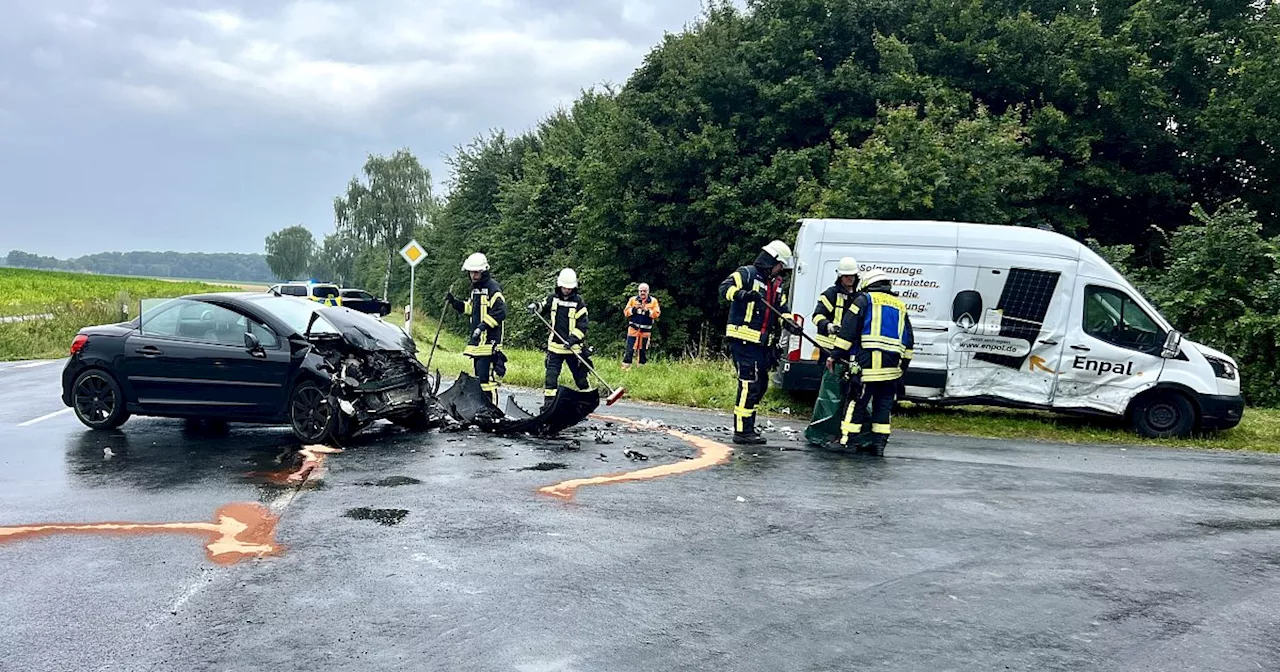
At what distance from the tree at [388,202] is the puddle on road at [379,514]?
63.6 metres

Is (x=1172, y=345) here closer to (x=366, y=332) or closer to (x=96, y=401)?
(x=366, y=332)

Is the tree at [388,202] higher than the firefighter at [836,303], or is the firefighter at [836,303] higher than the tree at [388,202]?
the tree at [388,202]

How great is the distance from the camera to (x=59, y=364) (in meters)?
18.2

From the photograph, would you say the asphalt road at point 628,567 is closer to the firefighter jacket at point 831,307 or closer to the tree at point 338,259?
the firefighter jacket at point 831,307

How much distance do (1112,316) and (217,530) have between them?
1046 cm

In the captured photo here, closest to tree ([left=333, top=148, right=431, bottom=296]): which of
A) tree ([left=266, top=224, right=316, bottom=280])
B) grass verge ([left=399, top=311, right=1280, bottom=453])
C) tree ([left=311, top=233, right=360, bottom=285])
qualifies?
tree ([left=311, top=233, right=360, bottom=285])

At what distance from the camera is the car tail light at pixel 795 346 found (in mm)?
12000

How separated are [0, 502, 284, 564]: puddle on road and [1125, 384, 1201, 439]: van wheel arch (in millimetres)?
10312

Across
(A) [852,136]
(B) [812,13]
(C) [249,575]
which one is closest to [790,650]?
(C) [249,575]

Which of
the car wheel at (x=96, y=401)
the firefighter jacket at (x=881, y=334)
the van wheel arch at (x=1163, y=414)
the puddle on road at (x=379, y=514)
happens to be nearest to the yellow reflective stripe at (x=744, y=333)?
the firefighter jacket at (x=881, y=334)

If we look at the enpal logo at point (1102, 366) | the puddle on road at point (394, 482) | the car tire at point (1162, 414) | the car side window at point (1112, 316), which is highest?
the car side window at point (1112, 316)

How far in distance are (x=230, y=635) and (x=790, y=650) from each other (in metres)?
2.47

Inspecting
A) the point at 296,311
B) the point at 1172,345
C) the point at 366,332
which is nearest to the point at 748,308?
the point at 366,332

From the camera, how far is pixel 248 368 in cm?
882
